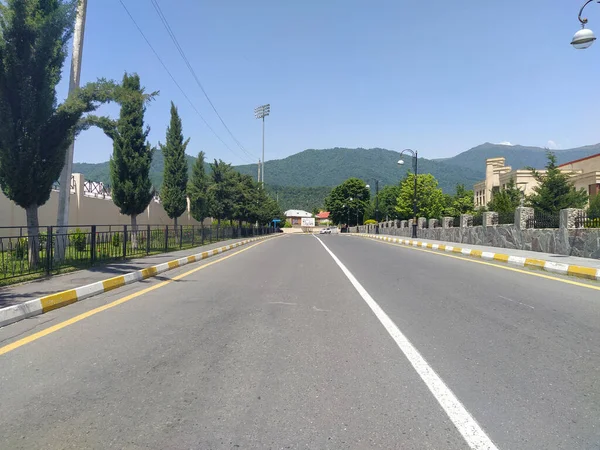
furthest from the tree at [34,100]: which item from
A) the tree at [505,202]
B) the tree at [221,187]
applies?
the tree at [505,202]

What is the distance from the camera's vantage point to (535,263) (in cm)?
1379

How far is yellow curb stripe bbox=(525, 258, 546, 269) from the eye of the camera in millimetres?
13403

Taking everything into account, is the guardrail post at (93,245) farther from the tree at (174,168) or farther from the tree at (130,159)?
the tree at (174,168)

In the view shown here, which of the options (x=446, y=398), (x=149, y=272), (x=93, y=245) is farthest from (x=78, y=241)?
(x=446, y=398)

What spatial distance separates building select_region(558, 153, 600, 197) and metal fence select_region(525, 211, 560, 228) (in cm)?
2544

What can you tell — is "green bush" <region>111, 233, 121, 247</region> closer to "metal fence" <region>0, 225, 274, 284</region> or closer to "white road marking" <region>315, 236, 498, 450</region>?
"metal fence" <region>0, 225, 274, 284</region>

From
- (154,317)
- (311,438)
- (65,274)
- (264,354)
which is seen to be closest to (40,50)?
(65,274)

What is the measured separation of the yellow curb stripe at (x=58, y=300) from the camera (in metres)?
7.41

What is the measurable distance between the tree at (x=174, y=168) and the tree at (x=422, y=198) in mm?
58420

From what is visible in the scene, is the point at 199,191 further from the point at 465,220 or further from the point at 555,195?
the point at 555,195

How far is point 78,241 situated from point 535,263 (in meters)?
13.5

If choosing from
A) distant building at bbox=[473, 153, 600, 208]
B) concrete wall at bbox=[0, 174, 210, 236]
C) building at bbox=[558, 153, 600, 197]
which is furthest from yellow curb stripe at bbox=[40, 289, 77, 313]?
building at bbox=[558, 153, 600, 197]

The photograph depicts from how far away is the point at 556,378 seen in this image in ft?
13.4

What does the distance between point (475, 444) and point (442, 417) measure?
1.26ft
